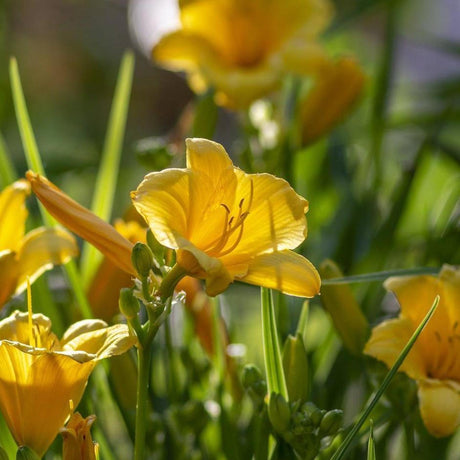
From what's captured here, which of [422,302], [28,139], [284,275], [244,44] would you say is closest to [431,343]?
[422,302]

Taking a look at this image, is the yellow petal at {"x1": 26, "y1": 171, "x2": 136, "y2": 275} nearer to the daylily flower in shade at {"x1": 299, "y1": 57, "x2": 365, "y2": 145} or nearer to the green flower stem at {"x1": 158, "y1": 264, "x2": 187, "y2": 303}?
the green flower stem at {"x1": 158, "y1": 264, "x2": 187, "y2": 303}

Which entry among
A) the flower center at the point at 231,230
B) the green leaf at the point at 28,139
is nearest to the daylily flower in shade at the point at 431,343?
the flower center at the point at 231,230

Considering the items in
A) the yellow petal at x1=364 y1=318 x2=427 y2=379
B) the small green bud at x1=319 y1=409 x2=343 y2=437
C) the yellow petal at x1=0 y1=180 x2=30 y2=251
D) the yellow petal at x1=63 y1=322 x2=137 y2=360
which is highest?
the yellow petal at x1=0 y1=180 x2=30 y2=251

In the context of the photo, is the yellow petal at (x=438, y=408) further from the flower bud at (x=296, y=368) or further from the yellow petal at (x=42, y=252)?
the yellow petal at (x=42, y=252)

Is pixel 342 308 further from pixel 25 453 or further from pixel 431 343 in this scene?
pixel 25 453

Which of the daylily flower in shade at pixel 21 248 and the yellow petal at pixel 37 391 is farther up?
the daylily flower in shade at pixel 21 248

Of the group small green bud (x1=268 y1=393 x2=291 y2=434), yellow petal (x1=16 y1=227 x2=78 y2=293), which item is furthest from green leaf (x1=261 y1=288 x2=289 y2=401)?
yellow petal (x1=16 y1=227 x2=78 y2=293)

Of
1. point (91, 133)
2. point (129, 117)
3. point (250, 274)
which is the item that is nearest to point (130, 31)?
point (129, 117)
